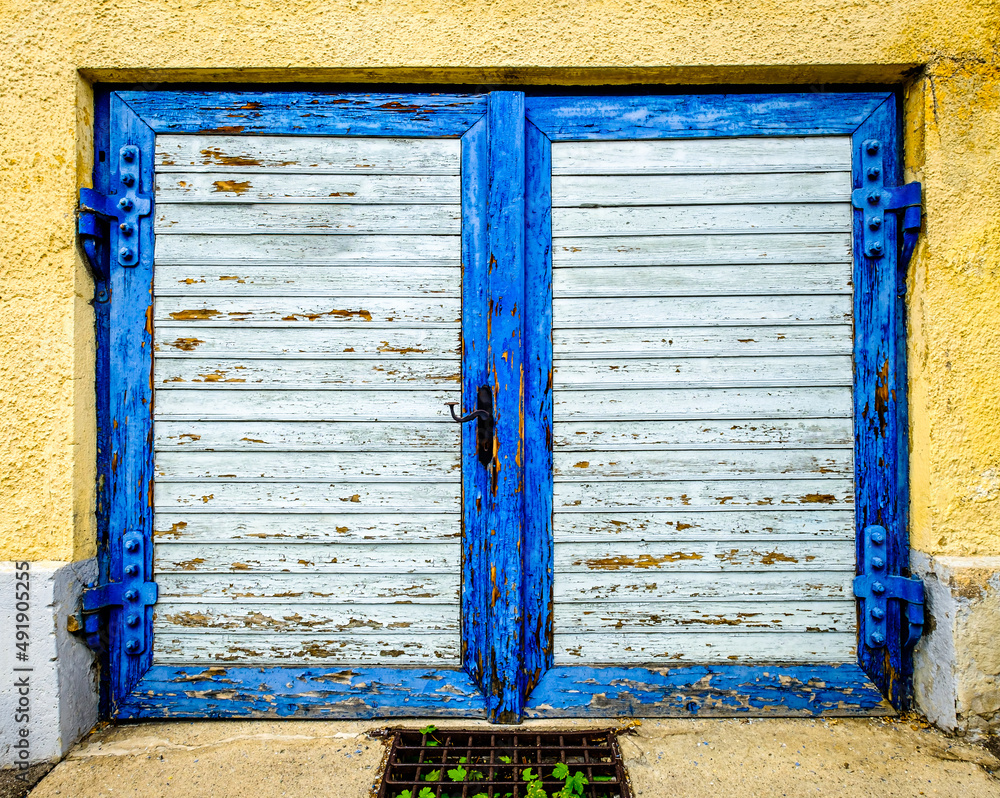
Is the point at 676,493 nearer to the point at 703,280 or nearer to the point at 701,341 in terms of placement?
the point at 701,341

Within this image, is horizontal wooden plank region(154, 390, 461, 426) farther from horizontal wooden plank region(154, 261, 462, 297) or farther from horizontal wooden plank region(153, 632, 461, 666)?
horizontal wooden plank region(153, 632, 461, 666)

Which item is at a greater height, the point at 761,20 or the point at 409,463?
the point at 761,20

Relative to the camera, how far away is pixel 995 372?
2027 millimetres

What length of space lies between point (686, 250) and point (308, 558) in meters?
1.90

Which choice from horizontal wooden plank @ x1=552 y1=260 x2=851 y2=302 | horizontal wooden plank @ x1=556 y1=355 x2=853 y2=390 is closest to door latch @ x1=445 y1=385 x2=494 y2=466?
horizontal wooden plank @ x1=556 y1=355 x2=853 y2=390

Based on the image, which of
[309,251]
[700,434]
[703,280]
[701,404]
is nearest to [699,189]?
[703,280]

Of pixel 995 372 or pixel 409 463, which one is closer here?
pixel 995 372

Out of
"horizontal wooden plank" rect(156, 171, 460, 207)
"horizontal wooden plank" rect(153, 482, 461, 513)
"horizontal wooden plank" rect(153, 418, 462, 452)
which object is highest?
"horizontal wooden plank" rect(156, 171, 460, 207)

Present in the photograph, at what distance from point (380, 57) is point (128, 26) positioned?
0.92 m

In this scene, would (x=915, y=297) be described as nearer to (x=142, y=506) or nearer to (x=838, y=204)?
(x=838, y=204)

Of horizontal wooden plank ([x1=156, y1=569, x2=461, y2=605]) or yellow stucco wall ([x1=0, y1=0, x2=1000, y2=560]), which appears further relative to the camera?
horizontal wooden plank ([x1=156, y1=569, x2=461, y2=605])

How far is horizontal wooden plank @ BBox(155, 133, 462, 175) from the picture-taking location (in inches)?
85.4

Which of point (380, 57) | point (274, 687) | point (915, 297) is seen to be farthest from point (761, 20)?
point (274, 687)

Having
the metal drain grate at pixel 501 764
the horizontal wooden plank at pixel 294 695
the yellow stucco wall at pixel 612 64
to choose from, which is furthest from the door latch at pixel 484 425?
the yellow stucco wall at pixel 612 64
